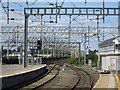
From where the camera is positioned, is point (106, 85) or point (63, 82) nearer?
point (106, 85)

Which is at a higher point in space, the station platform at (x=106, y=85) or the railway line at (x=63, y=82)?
the station platform at (x=106, y=85)

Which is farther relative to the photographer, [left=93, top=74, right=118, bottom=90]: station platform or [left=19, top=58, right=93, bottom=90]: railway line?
[left=19, top=58, right=93, bottom=90]: railway line

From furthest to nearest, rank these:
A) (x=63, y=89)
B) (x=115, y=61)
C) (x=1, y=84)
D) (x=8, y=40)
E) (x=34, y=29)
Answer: (x=8, y=40) → (x=34, y=29) → (x=115, y=61) → (x=63, y=89) → (x=1, y=84)

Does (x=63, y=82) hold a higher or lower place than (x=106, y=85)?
lower

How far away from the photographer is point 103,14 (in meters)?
26.3

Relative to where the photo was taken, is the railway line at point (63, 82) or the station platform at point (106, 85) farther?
the railway line at point (63, 82)

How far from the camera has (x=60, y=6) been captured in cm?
2556

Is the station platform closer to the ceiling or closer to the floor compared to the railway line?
closer to the ceiling

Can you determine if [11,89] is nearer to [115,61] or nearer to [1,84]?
[1,84]

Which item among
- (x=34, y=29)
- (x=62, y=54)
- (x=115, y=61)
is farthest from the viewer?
(x=62, y=54)

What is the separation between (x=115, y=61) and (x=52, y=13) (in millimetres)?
12495

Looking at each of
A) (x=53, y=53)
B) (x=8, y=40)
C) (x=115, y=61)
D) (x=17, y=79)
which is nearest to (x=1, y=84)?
(x=17, y=79)

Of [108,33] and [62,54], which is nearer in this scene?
[108,33]

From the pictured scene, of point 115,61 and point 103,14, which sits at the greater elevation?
point 103,14
